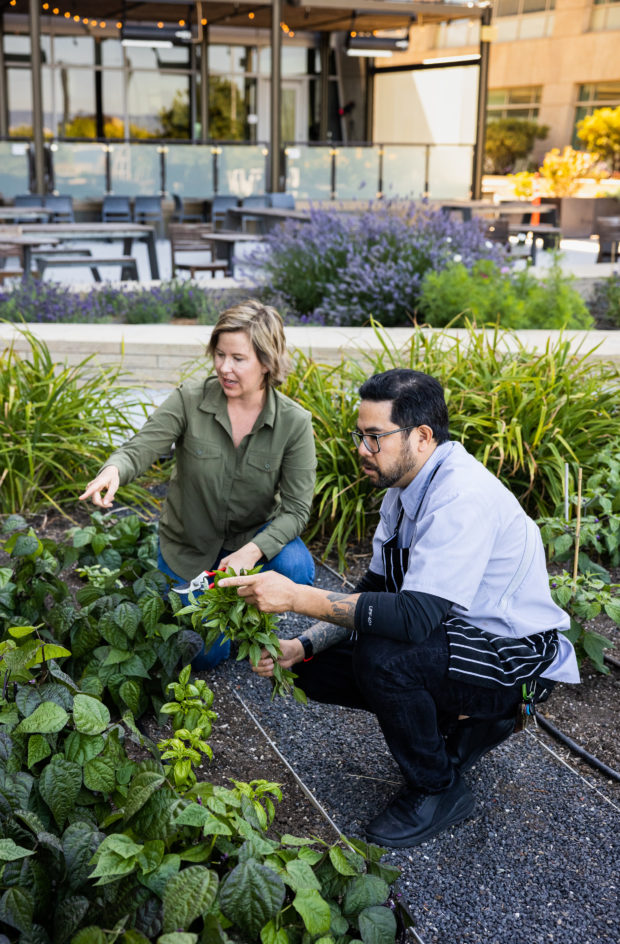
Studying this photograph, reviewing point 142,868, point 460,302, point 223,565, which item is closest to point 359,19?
point 460,302

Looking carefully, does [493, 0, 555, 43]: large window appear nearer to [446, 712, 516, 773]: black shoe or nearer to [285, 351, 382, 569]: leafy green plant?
[285, 351, 382, 569]: leafy green plant

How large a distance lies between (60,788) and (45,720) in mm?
151

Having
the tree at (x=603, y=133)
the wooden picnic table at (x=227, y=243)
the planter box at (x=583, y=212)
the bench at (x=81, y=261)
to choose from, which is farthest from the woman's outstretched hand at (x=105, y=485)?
the tree at (x=603, y=133)

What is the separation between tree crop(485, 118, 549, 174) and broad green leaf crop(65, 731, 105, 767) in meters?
30.1

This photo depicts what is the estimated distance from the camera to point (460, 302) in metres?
5.75

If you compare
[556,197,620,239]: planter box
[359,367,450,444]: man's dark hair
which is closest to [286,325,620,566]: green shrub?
[359,367,450,444]: man's dark hair

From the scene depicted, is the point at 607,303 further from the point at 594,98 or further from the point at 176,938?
the point at 594,98

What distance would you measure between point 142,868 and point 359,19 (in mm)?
18809

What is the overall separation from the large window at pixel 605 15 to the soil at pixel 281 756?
3051cm

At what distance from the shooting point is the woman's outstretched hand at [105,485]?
260 cm

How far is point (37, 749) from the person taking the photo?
6.64 feet

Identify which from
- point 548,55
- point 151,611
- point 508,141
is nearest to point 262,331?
point 151,611

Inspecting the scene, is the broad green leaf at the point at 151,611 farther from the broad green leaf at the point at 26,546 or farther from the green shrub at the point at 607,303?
the green shrub at the point at 607,303

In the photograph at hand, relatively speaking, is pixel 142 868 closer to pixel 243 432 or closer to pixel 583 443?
pixel 243 432
